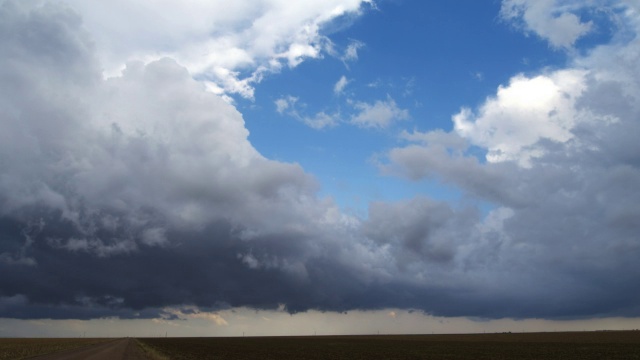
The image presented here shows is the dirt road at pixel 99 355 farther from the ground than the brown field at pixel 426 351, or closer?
farther from the ground

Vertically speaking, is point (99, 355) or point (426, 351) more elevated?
point (99, 355)

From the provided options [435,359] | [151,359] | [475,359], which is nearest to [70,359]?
[151,359]

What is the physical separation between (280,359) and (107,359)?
2249cm

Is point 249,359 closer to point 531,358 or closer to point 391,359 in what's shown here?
point 391,359

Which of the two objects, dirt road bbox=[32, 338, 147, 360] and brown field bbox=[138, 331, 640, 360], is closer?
dirt road bbox=[32, 338, 147, 360]

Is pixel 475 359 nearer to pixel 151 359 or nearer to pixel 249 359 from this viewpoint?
pixel 249 359

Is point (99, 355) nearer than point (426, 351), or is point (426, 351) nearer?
point (99, 355)

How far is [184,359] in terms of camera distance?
63.3 m

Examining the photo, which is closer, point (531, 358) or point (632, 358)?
point (632, 358)

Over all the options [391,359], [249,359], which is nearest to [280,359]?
[249,359]

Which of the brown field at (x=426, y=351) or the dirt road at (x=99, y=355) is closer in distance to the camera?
the dirt road at (x=99, y=355)

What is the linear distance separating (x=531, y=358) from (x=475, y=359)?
24.2 feet

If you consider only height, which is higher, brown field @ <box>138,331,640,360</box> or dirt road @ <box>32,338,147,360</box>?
dirt road @ <box>32,338,147,360</box>

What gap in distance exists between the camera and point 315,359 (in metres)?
67.9
